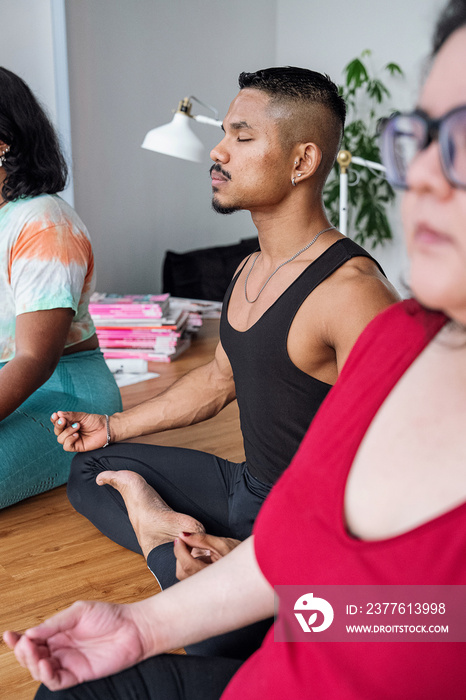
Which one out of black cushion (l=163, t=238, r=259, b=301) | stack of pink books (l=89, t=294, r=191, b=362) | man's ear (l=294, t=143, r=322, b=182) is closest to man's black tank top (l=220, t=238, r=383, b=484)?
man's ear (l=294, t=143, r=322, b=182)

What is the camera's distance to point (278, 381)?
4.60 ft

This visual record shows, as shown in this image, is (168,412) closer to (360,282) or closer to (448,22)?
(360,282)

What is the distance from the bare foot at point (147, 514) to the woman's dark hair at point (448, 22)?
1.14m

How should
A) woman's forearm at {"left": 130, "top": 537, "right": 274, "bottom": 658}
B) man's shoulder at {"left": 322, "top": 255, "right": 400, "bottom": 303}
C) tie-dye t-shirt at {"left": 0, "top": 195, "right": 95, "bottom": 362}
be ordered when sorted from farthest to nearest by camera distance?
tie-dye t-shirt at {"left": 0, "top": 195, "right": 95, "bottom": 362} → man's shoulder at {"left": 322, "top": 255, "right": 400, "bottom": 303} → woman's forearm at {"left": 130, "top": 537, "right": 274, "bottom": 658}

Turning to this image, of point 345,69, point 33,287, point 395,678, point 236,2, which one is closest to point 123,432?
point 33,287

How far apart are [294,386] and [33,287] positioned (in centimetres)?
85

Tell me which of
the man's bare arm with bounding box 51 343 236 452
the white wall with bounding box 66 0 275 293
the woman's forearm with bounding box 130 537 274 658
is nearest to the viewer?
the woman's forearm with bounding box 130 537 274 658

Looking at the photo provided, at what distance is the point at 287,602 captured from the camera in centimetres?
71

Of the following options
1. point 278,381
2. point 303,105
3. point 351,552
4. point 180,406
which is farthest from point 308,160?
point 351,552

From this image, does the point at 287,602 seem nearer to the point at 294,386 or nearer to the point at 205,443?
the point at 294,386

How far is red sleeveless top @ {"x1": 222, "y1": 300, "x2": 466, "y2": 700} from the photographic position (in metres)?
0.60

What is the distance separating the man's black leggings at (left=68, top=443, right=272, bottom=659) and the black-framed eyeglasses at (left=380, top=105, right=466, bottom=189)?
99 cm

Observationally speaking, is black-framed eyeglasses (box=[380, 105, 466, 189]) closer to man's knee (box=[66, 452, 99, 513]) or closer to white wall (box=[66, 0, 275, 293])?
man's knee (box=[66, 452, 99, 513])

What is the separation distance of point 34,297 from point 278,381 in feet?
2.62
